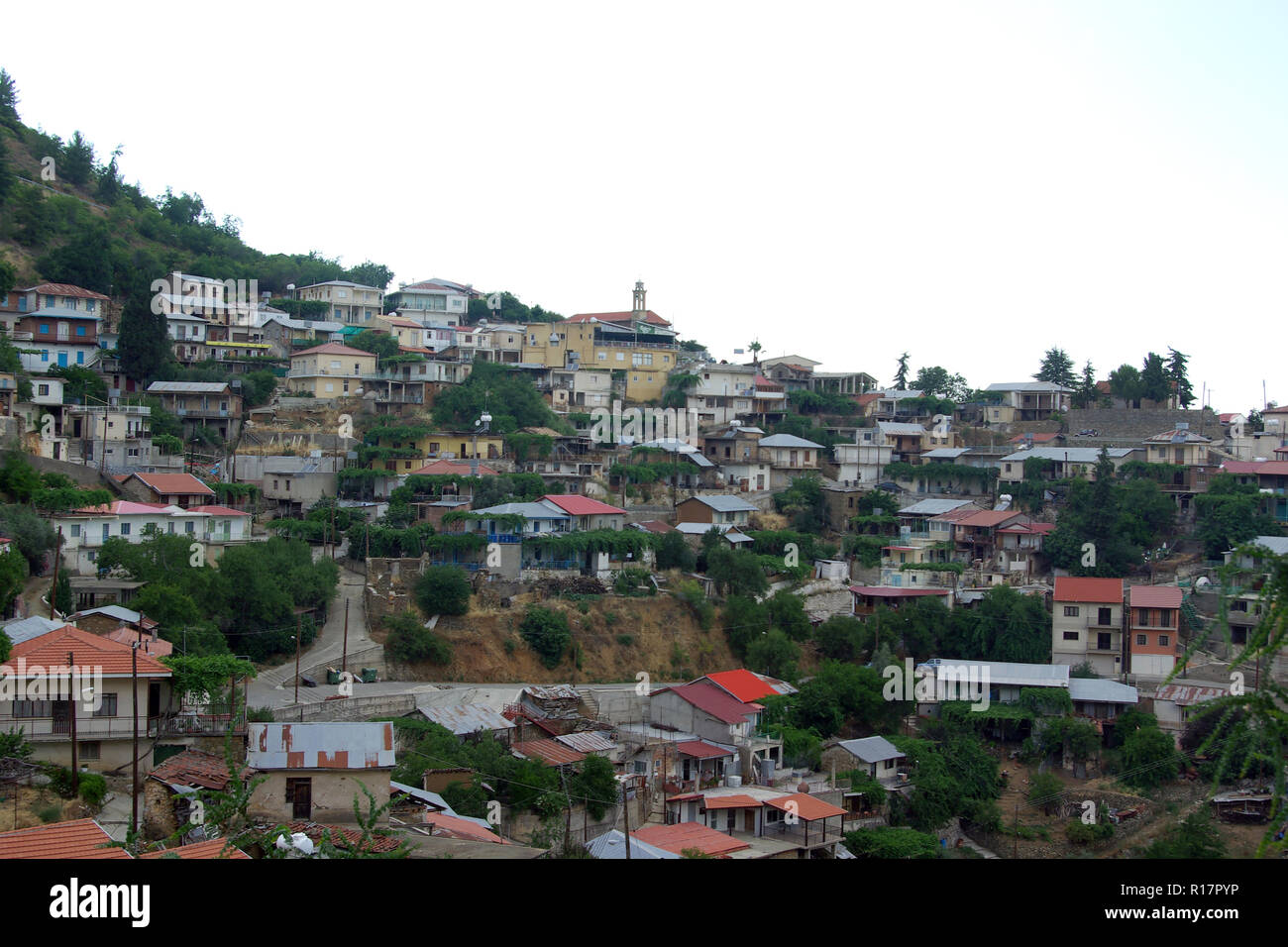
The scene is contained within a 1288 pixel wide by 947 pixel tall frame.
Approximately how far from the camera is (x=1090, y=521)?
26.0 meters

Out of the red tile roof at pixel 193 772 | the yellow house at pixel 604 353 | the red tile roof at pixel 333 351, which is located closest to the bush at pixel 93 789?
the red tile roof at pixel 193 772

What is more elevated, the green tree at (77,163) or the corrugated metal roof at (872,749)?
the green tree at (77,163)

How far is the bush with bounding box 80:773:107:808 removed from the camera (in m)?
11.5

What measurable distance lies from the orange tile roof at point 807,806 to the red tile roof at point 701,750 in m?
1.76

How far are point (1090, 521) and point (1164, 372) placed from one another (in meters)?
10.7

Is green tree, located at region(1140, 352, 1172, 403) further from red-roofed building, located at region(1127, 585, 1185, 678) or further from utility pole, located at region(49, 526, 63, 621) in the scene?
utility pole, located at region(49, 526, 63, 621)

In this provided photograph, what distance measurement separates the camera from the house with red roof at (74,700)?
501 inches

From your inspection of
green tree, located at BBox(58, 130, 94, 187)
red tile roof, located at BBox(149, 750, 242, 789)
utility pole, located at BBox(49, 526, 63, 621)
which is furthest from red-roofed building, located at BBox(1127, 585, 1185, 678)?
green tree, located at BBox(58, 130, 94, 187)

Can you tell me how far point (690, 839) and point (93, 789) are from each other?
6.44 metres

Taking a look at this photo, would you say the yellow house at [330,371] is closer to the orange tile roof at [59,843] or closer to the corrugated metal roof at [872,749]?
the corrugated metal roof at [872,749]

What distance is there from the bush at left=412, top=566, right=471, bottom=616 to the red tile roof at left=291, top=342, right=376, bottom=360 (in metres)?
10.5

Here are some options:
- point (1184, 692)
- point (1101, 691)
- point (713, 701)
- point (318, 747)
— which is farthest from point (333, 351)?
point (1184, 692)

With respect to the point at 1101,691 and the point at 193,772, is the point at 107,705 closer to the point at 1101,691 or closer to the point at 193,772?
the point at 193,772
